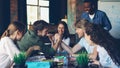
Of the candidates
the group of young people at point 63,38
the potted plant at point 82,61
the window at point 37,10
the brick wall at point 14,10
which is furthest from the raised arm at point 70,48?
the brick wall at point 14,10

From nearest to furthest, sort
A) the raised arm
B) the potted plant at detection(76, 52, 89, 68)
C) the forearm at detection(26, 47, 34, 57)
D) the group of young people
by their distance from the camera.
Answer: the potted plant at detection(76, 52, 89, 68)
the group of young people
the forearm at detection(26, 47, 34, 57)
the raised arm

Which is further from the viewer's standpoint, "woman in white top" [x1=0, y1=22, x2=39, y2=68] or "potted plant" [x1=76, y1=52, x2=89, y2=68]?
"woman in white top" [x1=0, y1=22, x2=39, y2=68]

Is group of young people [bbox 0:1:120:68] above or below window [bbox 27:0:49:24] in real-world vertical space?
below

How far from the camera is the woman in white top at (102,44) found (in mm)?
4750

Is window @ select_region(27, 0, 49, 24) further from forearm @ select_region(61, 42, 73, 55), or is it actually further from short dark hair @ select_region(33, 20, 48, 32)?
forearm @ select_region(61, 42, 73, 55)

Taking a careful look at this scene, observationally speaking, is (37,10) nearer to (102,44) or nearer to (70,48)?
(70,48)

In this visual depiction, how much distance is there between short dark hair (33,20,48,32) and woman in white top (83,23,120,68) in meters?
0.58

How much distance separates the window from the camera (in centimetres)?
541

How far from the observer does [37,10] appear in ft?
17.8

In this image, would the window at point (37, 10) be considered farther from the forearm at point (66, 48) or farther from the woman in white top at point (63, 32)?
the forearm at point (66, 48)

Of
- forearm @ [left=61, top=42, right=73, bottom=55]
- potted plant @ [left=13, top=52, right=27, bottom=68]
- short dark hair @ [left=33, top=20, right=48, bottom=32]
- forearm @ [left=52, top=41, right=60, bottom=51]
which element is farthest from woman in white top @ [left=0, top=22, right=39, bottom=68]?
forearm @ [left=61, top=42, right=73, bottom=55]

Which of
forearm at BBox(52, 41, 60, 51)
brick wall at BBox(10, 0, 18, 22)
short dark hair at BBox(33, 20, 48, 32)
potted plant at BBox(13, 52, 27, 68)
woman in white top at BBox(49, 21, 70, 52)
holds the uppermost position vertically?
brick wall at BBox(10, 0, 18, 22)

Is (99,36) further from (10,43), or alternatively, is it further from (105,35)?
(10,43)

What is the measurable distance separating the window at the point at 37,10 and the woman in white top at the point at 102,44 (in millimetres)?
603
